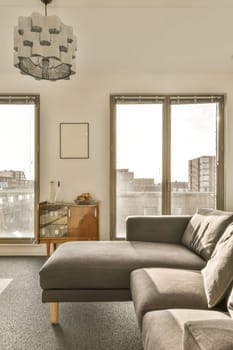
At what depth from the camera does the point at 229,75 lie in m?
3.89

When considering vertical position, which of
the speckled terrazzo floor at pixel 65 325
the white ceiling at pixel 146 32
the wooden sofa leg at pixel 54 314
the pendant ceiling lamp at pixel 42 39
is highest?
the white ceiling at pixel 146 32

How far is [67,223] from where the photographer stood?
3.52 m

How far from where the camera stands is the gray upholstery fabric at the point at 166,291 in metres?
1.39

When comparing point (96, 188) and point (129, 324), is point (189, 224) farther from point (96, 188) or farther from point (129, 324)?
point (96, 188)

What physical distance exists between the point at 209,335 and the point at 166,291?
785mm

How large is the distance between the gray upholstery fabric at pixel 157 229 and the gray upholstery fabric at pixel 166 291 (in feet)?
2.79

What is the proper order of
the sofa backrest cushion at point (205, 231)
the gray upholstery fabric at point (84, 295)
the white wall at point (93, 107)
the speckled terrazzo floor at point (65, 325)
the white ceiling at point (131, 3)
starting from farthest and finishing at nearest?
the white wall at point (93, 107) < the white ceiling at point (131, 3) < the sofa backrest cushion at point (205, 231) < the gray upholstery fabric at point (84, 295) < the speckled terrazzo floor at point (65, 325)

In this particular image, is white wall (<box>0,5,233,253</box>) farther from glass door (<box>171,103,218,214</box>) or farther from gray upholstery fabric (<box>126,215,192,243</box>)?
gray upholstery fabric (<box>126,215,192,243</box>)

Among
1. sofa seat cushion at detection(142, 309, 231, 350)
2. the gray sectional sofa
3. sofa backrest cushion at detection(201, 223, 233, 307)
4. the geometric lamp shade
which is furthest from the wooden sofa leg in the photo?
the geometric lamp shade

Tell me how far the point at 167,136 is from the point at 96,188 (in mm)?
1292

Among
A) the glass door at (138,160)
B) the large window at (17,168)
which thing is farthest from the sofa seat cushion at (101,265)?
the large window at (17,168)

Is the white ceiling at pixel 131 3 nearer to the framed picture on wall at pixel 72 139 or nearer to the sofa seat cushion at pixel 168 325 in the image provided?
the framed picture on wall at pixel 72 139

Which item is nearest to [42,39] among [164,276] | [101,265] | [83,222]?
[101,265]

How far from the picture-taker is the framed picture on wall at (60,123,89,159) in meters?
3.91
